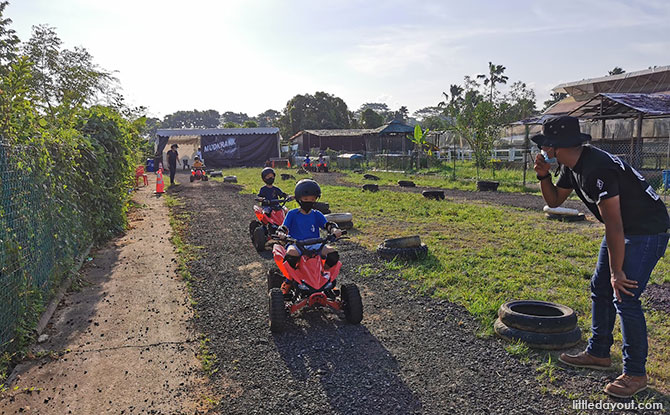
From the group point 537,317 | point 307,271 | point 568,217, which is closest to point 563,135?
point 537,317

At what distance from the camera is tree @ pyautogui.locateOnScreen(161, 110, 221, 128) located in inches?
5620

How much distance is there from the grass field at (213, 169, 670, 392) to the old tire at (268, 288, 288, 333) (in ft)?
6.65

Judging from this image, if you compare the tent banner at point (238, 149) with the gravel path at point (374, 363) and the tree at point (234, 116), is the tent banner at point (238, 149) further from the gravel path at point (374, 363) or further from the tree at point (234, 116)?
the tree at point (234, 116)

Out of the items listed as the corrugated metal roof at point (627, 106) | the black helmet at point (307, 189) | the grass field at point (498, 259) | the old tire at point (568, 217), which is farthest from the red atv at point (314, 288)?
the corrugated metal roof at point (627, 106)

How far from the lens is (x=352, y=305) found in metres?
5.07

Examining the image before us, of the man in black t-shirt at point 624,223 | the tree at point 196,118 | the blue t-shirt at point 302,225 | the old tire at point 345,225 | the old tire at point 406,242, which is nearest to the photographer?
the man in black t-shirt at point 624,223

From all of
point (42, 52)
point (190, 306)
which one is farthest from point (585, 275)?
point (42, 52)

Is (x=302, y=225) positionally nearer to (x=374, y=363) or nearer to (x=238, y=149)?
(x=374, y=363)

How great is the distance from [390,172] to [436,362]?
2517cm

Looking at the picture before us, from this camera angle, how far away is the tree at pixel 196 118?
142750mm

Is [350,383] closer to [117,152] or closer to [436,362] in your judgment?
[436,362]

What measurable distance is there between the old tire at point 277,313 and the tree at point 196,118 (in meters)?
144

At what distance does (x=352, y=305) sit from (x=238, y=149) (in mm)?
37303

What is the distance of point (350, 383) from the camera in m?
3.91
